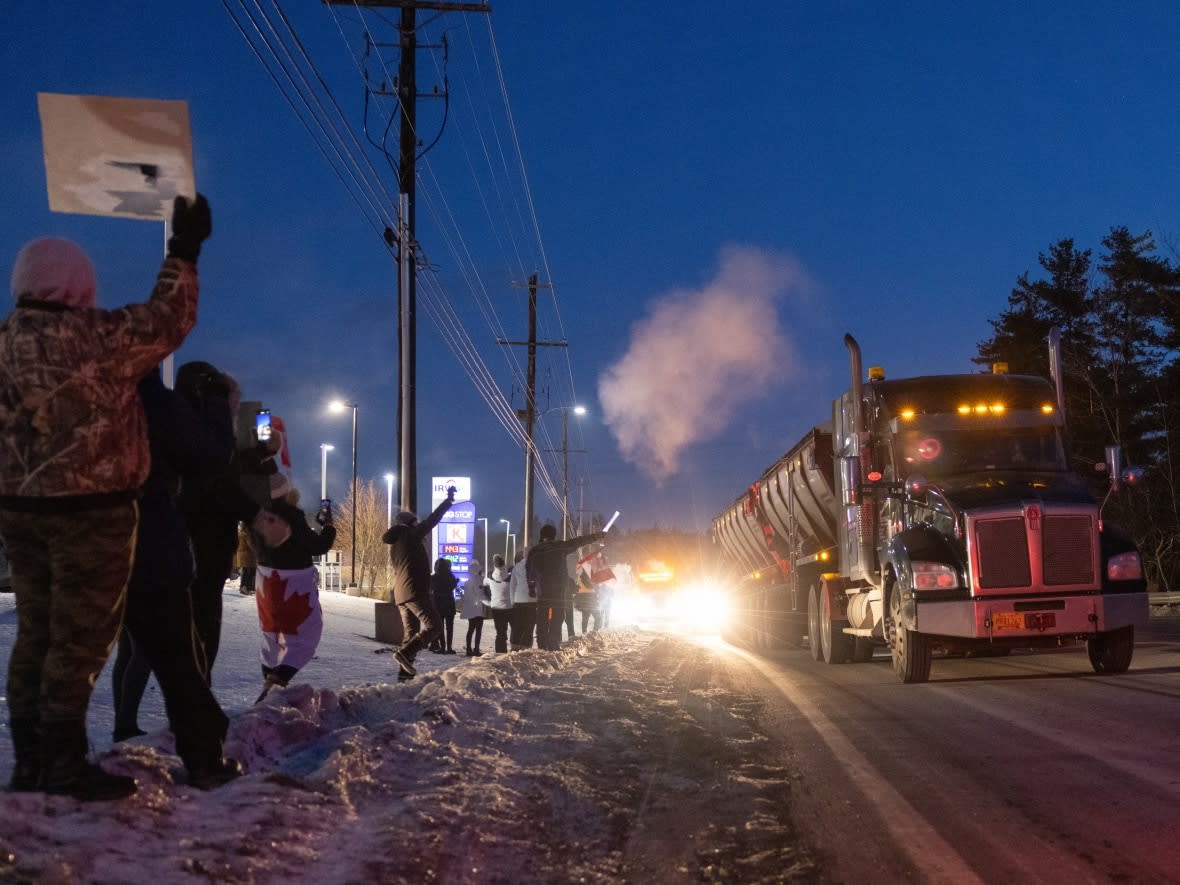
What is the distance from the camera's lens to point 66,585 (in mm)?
3773

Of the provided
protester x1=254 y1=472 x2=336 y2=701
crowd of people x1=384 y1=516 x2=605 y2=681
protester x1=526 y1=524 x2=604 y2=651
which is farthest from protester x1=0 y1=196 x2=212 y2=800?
protester x1=526 y1=524 x2=604 y2=651

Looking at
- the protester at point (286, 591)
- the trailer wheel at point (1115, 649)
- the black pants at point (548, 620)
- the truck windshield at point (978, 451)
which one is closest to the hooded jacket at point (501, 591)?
the black pants at point (548, 620)

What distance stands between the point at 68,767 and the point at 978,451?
36.2 feet

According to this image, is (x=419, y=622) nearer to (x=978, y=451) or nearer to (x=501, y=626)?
(x=978, y=451)

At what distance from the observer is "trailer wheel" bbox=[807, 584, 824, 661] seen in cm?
1627

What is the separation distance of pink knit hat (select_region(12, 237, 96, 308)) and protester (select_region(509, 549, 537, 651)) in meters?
12.5

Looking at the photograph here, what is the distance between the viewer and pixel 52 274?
12.7 feet

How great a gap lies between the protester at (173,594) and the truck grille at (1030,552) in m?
8.68

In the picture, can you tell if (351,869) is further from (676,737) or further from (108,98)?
(108,98)

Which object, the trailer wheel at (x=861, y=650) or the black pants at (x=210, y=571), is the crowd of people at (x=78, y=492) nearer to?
the black pants at (x=210, y=571)

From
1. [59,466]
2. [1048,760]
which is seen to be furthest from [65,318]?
[1048,760]

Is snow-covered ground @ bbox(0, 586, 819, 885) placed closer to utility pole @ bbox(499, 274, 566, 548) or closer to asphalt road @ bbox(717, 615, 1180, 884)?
asphalt road @ bbox(717, 615, 1180, 884)

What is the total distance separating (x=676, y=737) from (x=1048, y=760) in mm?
2236

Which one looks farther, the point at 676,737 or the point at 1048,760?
the point at 676,737
